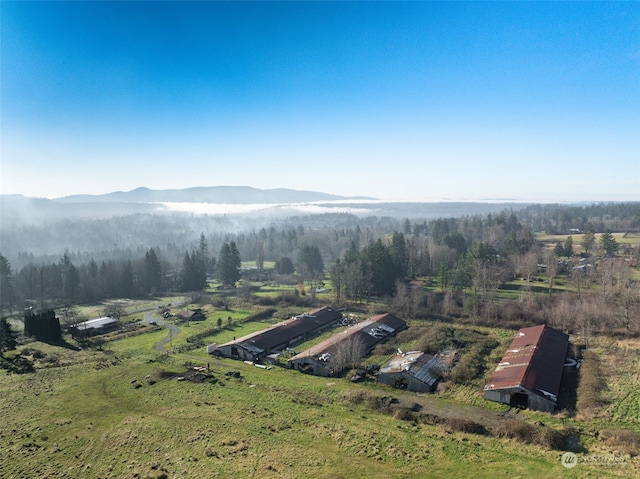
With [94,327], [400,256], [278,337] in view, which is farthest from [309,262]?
[94,327]

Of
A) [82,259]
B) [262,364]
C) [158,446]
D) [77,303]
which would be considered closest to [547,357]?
[262,364]

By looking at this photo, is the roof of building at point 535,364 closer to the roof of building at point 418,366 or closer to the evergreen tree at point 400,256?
the roof of building at point 418,366

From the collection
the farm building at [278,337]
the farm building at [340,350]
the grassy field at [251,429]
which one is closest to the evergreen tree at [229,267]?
the farm building at [278,337]

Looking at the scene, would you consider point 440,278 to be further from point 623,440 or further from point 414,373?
point 623,440

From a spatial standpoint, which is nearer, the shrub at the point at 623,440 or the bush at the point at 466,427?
the shrub at the point at 623,440

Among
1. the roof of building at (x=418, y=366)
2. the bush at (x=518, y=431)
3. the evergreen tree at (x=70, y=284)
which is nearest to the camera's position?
the bush at (x=518, y=431)

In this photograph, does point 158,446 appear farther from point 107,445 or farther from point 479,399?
point 479,399
